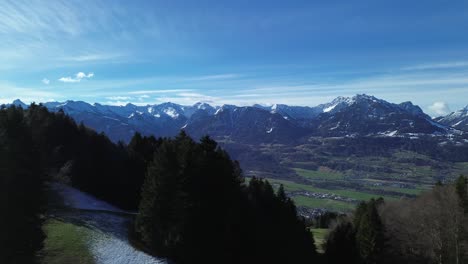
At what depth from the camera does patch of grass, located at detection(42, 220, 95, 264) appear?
93.0 ft

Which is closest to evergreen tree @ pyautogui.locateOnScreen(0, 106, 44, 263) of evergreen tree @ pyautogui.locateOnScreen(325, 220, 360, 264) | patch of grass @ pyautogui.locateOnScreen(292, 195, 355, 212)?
evergreen tree @ pyautogui.locateOnScreen(325, 220, 360, 264)

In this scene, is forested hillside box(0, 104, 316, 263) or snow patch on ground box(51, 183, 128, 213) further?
snow patch on ground box(51, 183, 128, 213)

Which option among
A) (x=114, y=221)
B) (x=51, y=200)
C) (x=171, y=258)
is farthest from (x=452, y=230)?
(x=51, y=200)

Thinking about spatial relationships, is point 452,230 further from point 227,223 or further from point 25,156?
point 25,156

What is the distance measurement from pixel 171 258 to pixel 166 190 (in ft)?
17.3

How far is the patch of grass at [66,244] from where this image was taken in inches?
1117

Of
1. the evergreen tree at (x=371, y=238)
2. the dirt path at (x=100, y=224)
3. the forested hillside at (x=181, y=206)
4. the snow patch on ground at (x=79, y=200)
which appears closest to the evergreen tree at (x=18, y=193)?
the forested hillside at (x=181, y=206)

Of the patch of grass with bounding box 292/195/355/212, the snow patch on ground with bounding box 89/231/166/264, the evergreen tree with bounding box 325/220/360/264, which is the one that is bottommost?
the patch of grass with bounding box 292/195/355/212

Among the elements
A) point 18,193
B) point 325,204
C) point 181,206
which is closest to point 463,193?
point 181,206

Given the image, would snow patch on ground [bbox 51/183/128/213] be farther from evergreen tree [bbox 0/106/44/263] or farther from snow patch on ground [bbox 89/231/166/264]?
evergreen tree [bbox 0/106/44/263]

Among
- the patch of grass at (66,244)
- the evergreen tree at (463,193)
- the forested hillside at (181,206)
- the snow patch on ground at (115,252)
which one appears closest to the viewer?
the forested hillside at (181,206)

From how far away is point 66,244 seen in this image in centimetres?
3089

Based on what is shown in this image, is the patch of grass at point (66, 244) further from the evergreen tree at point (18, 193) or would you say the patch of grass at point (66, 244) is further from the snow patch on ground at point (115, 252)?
the evergreen tree at point (18, 193)

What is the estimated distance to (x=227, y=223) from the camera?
34.2 m
